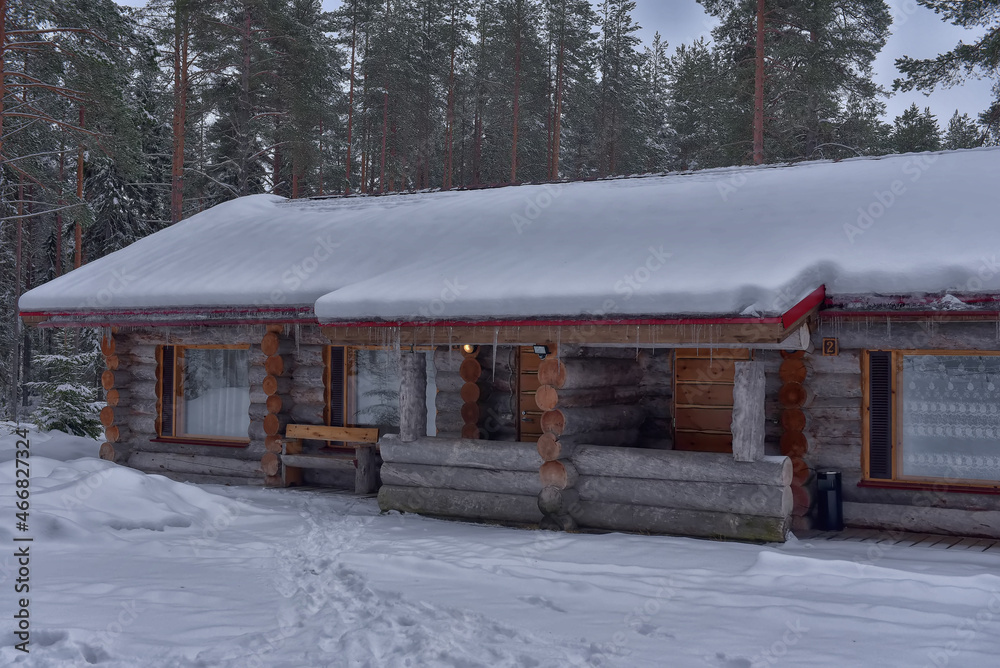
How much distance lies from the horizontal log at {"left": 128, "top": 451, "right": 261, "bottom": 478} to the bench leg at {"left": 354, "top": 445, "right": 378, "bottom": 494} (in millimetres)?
1745

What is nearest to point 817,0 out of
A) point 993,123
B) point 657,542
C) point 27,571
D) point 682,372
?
point 993,123

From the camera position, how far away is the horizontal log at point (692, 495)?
8125mm

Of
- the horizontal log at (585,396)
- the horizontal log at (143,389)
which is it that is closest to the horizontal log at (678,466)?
the horizontal log at (585,396)

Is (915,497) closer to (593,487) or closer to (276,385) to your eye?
(593,487)

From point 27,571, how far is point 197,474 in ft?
20.8

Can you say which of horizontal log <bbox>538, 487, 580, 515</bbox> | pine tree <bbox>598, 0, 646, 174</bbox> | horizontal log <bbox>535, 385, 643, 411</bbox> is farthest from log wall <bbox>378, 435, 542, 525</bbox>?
pine tree <bbox>598, 0, 646, 174</bbox>

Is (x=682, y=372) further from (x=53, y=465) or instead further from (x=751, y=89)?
(x=751, y=89)

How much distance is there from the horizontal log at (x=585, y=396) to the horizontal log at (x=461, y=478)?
842 mm

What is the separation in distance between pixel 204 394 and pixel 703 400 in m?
7.37

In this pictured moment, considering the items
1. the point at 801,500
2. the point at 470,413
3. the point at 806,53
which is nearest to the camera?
the point at 801,500

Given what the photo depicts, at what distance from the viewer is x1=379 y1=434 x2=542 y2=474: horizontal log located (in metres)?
9.38

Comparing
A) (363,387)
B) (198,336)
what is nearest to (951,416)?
(363,387)

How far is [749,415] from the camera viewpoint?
8297 mm
